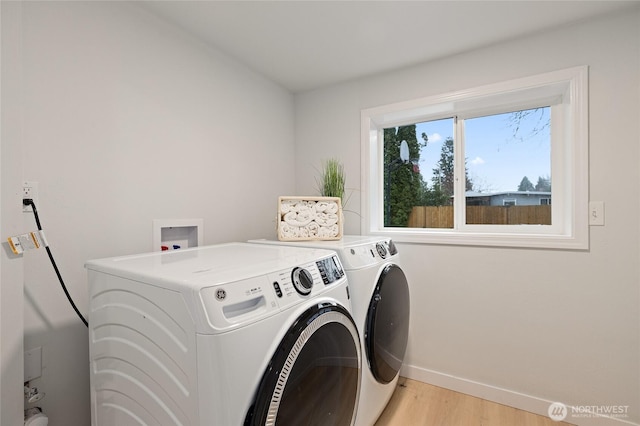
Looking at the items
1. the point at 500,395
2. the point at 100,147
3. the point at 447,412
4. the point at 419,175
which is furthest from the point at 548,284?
the point at 100,147

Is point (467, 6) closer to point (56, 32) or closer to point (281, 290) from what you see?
point (281, 290)

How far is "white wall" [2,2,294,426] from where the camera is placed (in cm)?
113

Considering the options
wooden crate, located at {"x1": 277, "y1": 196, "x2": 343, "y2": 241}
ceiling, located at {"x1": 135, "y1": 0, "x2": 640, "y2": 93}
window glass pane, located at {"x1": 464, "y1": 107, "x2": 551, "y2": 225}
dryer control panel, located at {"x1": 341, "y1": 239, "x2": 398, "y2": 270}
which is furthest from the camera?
window glass pane, located at {"x1": 464, "y1": 107, "x2": 551, "y2": 225}

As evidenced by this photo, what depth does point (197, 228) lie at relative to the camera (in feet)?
5.57

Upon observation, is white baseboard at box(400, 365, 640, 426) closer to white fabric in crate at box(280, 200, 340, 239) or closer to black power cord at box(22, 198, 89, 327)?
white fabric in crate at box(280, 200, 340, 239)

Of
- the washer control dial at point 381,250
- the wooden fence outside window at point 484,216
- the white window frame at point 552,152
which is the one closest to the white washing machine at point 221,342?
the washer control dial at point 381,250

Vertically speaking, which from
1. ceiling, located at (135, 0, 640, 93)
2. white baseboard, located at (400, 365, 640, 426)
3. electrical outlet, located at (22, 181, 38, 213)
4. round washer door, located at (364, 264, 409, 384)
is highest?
ceiling, located at (135, 0, 640, 93)

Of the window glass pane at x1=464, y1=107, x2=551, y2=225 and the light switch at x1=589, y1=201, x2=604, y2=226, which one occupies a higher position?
the window glass pane at x1=464, y1=107, x2=551, y2=225

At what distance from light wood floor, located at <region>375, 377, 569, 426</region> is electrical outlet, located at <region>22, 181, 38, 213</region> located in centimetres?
188

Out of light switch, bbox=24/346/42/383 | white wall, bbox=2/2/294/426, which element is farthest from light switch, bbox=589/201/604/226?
light switch, bbox=24/346/42/383

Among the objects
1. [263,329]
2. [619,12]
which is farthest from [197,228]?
[619,12]

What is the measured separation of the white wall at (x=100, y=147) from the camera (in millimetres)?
1130

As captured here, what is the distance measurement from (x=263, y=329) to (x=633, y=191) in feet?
6.27

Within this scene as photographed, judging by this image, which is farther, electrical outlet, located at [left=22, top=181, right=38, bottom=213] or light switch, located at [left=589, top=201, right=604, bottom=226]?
light switch, located at [left=589, top=201, right=604, bottom=226]
